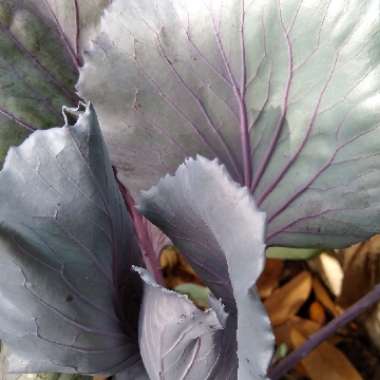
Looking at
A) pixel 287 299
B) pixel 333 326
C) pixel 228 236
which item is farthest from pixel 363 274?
pixel 228 236

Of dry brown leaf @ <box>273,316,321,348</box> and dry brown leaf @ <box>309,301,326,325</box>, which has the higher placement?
dry brown leaf @ <box>309,301,326,325</box>

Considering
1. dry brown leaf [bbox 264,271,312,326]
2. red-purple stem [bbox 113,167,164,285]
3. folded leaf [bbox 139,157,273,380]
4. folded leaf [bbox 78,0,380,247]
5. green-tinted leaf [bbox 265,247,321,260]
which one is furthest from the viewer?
dry brown leaf [bbox 264,271,312,326]

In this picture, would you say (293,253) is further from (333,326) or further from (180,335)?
(180,335)

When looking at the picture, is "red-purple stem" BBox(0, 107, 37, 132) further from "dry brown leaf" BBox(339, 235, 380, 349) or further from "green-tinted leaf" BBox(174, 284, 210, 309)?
"dry brown leaf" BBox(339, 235, 380, 349)

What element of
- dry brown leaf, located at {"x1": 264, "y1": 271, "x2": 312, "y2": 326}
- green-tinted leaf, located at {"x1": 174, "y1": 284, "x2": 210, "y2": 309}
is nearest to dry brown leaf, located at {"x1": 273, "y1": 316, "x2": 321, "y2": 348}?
dry brown leaf, located at {"x1": 264, "y1": 271, "x2": 312, "y2": 326}

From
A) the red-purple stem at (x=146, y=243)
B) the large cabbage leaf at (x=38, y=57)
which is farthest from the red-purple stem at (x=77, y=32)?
the red-purple stem at (x=146, y=243)

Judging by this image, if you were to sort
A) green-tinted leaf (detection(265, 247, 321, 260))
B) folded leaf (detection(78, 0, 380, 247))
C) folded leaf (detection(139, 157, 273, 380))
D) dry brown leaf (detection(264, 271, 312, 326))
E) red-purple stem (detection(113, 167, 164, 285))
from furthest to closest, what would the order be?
dry brown leaf (detection(264, 271, 312, 326)), green-tinted leaf (detection(265, 247, 321, 260)), red-purple stem (detection(113, 167, 164, 285)), folded leaf (detection(78, 0, 380, 247)), folded leaf (detection(139, 157, 273, 380))
